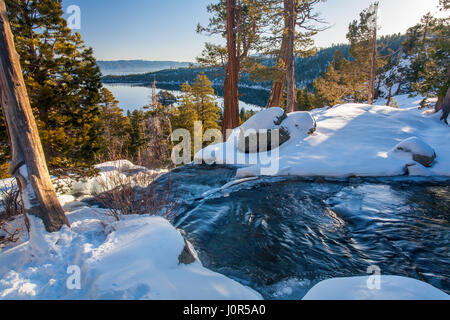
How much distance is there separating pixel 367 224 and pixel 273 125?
579 cm

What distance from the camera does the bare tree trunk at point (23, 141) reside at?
3.01m

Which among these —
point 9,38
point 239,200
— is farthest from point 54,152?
point 239,200

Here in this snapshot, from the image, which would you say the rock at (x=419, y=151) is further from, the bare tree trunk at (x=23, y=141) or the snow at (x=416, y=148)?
the bare tree trunk at (x=23, y=141)

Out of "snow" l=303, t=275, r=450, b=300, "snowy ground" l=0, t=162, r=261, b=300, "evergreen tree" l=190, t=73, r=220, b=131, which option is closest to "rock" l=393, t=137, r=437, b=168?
"snow" l=303, t=275, r=450, b=300

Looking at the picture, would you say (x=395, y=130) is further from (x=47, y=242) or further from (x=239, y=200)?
Result: (x=47, y=242)

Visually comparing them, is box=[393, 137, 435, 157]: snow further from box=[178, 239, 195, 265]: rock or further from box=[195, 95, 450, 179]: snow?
box=[178, 239, 195, 265]: rock

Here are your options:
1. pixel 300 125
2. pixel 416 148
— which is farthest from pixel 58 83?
pixel 416 148

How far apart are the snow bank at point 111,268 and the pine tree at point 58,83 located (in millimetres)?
5137

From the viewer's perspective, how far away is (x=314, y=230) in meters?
4.45

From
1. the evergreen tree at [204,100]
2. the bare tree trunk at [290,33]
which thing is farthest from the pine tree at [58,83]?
the evergreen tree at [204,100]

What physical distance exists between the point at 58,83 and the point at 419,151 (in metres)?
12.6

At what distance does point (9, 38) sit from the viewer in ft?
9.95
